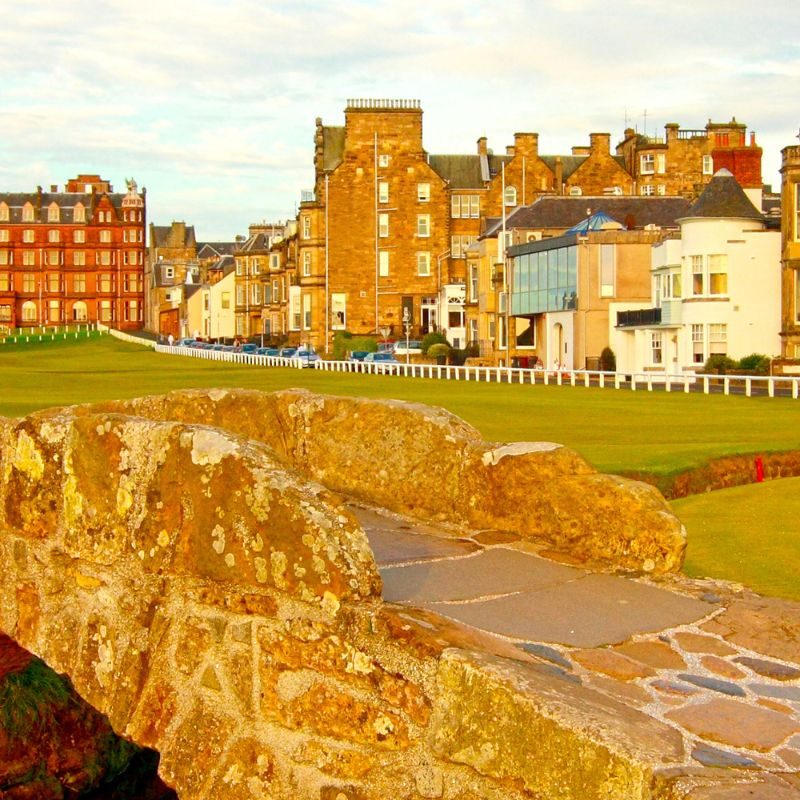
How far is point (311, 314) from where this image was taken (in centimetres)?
10500

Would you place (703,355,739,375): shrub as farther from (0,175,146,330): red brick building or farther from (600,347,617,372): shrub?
(0,175,146,330): red brick building

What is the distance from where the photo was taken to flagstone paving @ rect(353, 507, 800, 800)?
5133 mm

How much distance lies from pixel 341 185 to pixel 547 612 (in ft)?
324

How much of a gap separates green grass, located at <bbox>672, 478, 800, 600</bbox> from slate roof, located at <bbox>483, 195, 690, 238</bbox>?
2521 inches

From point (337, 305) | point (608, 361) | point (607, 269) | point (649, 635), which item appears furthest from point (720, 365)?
point (337, 305)

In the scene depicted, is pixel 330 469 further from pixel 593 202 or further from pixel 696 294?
pixel 593 202

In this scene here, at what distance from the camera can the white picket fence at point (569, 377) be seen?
43281 mm

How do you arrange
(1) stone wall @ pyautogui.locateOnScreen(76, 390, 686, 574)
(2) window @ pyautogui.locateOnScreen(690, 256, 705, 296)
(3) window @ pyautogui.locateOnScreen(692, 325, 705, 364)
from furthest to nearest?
(3) window @ pyautogui.locateOnScreen(692, 325, 705, 364)
(2) window @ pyautogui.locateOnScreen(690, 256, 705, 296)
(1) stone wall @ pyautogui.locateOnScreen(76, 390, 686, 574)

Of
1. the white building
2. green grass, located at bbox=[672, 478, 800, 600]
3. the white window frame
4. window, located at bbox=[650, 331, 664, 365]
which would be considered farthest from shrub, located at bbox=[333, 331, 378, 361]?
green grass, located at bbox=[672, 478, 800, 600]

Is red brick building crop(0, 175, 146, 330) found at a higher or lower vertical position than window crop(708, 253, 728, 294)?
higher

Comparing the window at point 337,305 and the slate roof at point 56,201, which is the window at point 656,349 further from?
the slate roof at point 56,201

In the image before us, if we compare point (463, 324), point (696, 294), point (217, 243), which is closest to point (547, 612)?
point (696, 294)

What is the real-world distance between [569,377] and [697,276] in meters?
8.18

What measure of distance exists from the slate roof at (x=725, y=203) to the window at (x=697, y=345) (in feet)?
17.1
